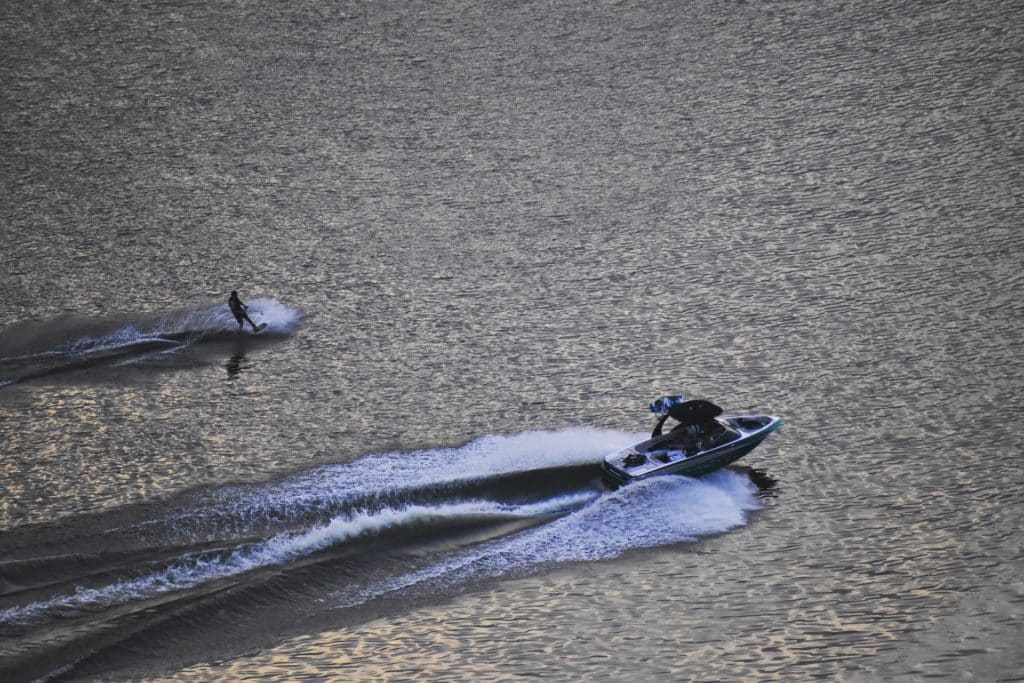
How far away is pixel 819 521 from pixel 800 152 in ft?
75.5

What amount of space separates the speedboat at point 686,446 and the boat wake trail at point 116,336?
1520 cm

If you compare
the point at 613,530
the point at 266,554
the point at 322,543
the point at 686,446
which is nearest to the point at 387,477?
Answer: the point at 322,543

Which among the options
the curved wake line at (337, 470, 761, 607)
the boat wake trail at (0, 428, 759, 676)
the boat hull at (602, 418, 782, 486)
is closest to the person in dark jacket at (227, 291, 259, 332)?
the boat wake trail at (0, 428, 759, 676)

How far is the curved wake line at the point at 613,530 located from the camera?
29.2m

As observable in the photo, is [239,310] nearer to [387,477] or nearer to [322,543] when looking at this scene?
[387,477]

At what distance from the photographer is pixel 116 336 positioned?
41.9 m

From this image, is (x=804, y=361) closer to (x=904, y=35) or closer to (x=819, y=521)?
(x=819, y=521)

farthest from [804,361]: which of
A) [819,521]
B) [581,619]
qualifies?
[581,619]

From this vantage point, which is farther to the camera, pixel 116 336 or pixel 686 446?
pixel 116 336

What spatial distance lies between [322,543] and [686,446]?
30.9 feet

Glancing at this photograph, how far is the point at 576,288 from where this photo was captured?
43312 millimetres

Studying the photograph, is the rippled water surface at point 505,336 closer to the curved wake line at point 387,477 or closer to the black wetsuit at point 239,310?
the curved wake line at point 387,477

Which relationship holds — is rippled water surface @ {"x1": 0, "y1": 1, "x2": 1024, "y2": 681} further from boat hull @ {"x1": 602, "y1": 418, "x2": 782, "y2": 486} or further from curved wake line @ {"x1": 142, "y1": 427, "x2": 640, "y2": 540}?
boat hull @ {"x1": 602, "y1": 418, "x2": 782, "y2": 486}

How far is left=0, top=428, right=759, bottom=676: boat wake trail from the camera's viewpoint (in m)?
27.4
